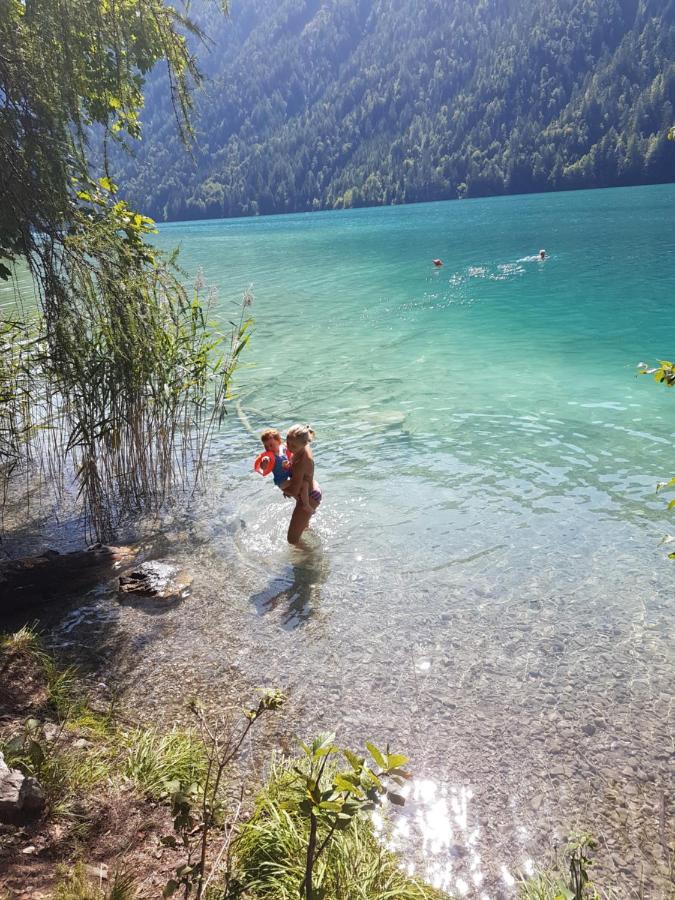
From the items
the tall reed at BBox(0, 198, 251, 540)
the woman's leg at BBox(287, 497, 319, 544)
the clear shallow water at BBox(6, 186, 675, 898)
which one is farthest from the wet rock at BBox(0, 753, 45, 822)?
the woman's leg at BBox(287, 497, 319, 544)

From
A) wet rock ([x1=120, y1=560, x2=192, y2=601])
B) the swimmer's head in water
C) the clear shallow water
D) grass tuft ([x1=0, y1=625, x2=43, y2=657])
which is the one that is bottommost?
the clear shallow water

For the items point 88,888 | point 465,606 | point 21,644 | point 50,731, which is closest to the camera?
point 88,888

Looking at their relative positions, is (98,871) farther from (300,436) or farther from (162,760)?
(300,436)

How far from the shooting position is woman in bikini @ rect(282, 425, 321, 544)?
8.30 metres

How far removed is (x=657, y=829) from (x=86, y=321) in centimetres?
728

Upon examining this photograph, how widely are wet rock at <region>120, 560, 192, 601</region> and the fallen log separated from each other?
0.48 m

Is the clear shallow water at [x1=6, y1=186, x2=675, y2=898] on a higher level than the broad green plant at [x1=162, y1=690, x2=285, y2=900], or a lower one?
lower

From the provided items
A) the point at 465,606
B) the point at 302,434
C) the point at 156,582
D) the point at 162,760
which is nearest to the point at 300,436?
the point at 302,434

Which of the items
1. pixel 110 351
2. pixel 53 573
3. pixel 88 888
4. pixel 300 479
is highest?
pixel 110 351

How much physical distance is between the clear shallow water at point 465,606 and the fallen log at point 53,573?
0.52 meters

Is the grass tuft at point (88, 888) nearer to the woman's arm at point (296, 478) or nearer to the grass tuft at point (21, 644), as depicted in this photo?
the grass tuft at point (21, 644)

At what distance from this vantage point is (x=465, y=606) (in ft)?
24.3

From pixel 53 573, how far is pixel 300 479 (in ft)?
10.7

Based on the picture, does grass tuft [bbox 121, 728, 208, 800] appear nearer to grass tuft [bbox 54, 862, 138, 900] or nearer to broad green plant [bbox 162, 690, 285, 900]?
broad green plant [bbox 162, 690, 285, 900]
